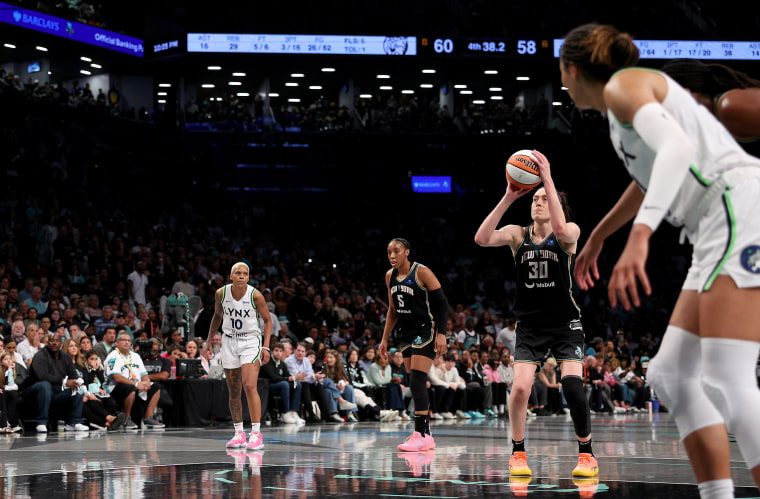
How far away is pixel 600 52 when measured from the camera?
327 centimetres

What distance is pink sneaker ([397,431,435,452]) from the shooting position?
334 inches

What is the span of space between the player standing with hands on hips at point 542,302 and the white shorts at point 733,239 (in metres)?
3.21

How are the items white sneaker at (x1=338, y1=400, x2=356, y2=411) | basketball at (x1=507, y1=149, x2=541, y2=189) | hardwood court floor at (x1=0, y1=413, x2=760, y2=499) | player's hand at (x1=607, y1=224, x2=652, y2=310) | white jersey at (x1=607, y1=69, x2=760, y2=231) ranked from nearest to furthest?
player's hand at (x1=607, y1=224, x2=652, y2=310) < white jersey at (x1=607, y1=69, x2=760, y2=231) < hardwood court floor at (x1=0, y1=413, x2=760, y2=499) < basketball at (x1=507, y1=149, x2=541, y2=189) < white sneaker at (x1=338, y1=400, x2=356, y2=411)

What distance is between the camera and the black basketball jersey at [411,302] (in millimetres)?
9359

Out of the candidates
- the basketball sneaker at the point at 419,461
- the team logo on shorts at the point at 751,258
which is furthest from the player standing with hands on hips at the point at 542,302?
the team logo on shorts at the point at 751,258

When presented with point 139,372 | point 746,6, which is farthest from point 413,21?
point 139,372

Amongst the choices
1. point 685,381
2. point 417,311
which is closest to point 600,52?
point 685,381

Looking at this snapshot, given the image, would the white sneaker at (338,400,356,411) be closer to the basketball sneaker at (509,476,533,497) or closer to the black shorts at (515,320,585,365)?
the black shorts at (515,320,585,365)

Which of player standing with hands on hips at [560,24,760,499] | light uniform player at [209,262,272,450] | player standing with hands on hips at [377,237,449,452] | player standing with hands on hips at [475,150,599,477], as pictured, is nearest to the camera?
player standing with hands on hips at [560,24,760,499]

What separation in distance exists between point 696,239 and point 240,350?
671 cm

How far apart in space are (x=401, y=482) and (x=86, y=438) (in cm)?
614

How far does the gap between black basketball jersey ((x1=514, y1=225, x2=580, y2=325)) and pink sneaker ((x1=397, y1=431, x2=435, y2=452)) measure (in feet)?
7.77

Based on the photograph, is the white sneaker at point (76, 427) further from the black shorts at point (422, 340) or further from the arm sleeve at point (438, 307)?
the arm sleeve at point (438, 307)

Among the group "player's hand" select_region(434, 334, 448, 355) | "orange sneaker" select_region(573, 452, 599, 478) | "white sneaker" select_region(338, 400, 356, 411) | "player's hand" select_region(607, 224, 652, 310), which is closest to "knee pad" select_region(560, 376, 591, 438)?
"orange sneaker" select_region(573, 452, 599, 478)
